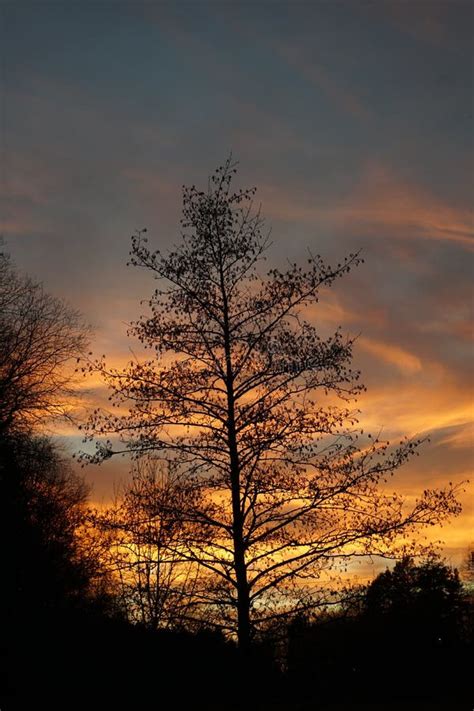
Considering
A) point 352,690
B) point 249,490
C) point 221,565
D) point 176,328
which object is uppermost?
point 176,328

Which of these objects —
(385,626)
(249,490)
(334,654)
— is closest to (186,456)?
(249,490)

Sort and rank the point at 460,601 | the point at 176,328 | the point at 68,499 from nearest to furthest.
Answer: the point at 176,328 → the point at 68,499 → the point at 460,601

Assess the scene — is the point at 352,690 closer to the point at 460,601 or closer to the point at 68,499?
the point at 460,601

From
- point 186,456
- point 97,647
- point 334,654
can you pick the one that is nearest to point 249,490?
point 186,456

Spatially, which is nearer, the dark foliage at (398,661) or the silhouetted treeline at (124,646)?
the silhouetted treeline at (124,646)

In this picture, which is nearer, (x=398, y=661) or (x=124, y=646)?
(x=124, y=646)

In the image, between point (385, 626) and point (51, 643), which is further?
point (385, 626)

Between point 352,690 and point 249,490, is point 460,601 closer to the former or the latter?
point 352,690

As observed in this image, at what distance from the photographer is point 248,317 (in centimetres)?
1446

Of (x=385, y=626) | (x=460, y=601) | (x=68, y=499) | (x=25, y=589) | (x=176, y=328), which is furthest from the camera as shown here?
(x=460, y=601)

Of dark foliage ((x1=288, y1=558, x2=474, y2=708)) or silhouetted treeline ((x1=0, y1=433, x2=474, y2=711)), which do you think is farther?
dark foliage ((x1=288, y1=558, x2=474, y2=708))

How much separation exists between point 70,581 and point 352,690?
1482 centimetres

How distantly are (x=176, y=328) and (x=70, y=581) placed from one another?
1330 centimetres

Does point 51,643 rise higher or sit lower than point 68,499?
lower
